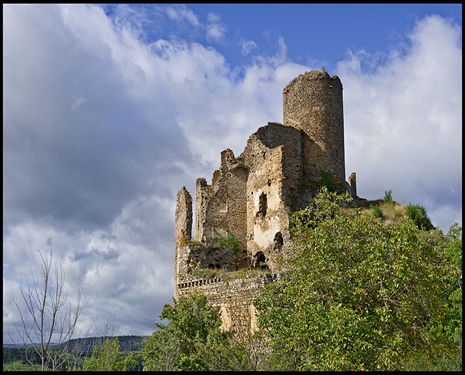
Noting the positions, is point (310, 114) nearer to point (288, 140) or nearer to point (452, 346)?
point (288, 140)

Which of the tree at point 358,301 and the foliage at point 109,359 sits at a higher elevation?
the tree at point 358,301

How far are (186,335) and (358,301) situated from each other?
7.37 meters

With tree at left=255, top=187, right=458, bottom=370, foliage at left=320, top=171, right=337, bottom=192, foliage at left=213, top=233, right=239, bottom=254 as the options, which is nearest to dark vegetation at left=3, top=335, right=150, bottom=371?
tree at left=255, top=187, right=458, bottom=370

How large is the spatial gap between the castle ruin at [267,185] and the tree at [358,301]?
11.3 m

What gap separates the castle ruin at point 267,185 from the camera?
103 feet

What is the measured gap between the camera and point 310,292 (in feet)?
53.7

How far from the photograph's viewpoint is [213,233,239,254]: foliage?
3300 cm

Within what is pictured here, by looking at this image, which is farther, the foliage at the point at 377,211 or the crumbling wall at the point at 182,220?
the crumbling wall at the point at 182,220

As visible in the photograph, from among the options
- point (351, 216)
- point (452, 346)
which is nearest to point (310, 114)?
point (351, 216)

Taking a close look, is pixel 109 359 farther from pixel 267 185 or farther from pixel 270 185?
pixel 267 185

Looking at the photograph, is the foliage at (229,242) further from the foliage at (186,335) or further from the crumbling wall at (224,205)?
the foliage at (186,335)

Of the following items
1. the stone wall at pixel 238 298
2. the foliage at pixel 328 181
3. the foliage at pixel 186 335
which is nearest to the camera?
the foliage at pixel 186 335

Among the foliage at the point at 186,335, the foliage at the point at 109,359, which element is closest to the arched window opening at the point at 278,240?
the foliage at the point at 186,335

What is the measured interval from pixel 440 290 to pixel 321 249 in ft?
13.0
